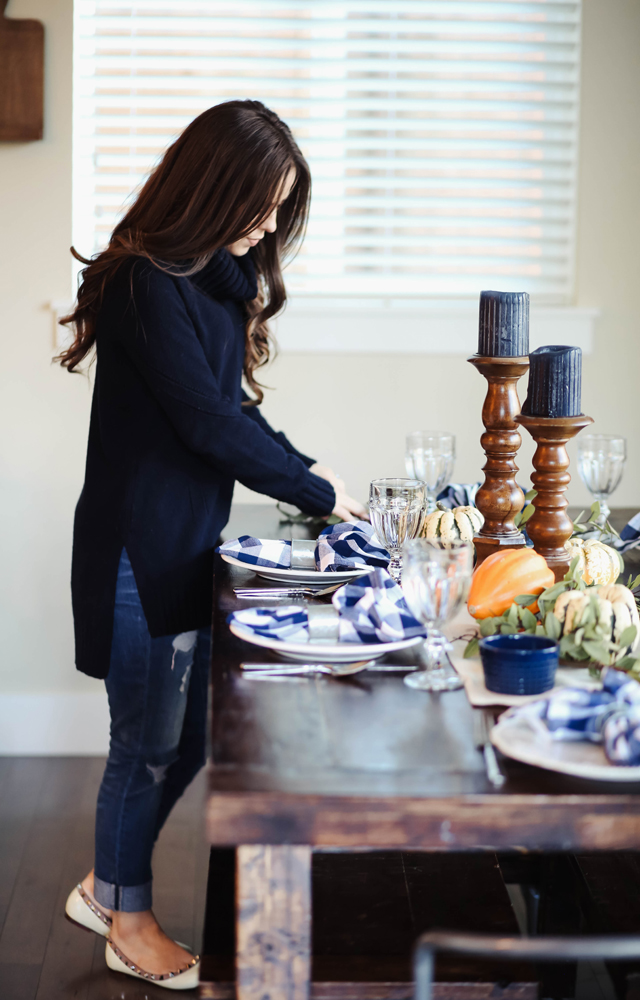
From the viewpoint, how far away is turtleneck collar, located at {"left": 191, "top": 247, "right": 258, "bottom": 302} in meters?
1.58

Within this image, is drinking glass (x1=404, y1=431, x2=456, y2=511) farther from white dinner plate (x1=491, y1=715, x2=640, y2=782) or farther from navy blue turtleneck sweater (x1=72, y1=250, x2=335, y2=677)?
white dinner plate (x1=491, y1=715, x2=640, y2=782)

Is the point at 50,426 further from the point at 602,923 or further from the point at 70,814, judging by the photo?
the point at 602,923

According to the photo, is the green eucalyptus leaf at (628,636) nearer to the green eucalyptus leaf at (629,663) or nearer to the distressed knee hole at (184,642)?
the green eucalyptus leaf at (629,663)

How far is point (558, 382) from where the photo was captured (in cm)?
121

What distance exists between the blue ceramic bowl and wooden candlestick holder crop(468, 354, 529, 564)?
0.44 m

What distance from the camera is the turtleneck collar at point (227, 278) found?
1.58 m

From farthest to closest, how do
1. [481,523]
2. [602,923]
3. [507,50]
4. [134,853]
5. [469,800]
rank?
[507,50] < [134,853] < [481,523] < [602,923] < [469,800]

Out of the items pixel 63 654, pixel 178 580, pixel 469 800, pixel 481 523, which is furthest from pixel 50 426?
pixel 469 800

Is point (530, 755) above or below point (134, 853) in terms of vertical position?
above

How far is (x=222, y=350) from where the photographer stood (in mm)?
1641

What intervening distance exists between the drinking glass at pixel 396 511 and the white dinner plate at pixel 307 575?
0.05 meters

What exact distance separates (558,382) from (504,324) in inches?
6.6

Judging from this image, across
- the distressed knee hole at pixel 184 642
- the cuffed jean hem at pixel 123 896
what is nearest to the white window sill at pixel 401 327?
the distressed knee hole at pixel 184 642

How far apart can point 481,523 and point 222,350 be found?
55 cm
